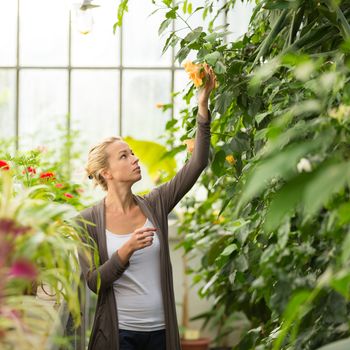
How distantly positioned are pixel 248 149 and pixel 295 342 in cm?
109

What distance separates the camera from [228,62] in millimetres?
2881

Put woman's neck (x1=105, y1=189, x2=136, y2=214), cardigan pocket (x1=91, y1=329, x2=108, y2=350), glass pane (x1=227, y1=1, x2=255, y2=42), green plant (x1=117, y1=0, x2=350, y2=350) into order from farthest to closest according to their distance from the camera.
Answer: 1. glass pane (x1=227, y1=1, x2=255, y2=42)
2. woman's neck (x1=105, y1=189, x2=136, y2=214)
3. cardigan pocket (x1=91, y1=329, x2=108, y2=350)
4. green plant (x1=117, y1=0, x2=350, y2=350)

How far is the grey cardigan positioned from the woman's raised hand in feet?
0.25

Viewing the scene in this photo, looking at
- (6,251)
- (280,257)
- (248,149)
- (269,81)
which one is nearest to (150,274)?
(248,149)

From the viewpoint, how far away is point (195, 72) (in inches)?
111

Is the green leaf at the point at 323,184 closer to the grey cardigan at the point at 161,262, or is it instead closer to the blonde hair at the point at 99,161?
the grey cardigan at the point at 161,262

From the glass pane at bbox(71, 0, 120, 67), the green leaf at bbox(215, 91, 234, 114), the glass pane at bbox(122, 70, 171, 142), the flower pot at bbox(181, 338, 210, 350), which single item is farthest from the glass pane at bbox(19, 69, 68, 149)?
the green leaf at bbox(215, 91, 234, 114)

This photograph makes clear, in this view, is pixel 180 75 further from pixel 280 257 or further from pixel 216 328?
pixel 280 257

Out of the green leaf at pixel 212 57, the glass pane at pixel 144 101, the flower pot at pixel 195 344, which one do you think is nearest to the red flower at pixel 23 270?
the green leaf at pixel 212 57

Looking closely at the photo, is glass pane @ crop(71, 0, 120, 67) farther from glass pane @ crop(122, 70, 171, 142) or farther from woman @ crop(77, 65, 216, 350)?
woman @ crop(77, 65, 216, 350)

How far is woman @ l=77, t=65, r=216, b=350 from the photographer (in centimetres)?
305

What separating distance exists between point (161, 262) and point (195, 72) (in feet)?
2.32

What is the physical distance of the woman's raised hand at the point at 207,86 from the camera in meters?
2.85

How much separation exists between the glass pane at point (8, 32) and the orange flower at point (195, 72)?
4.32m
